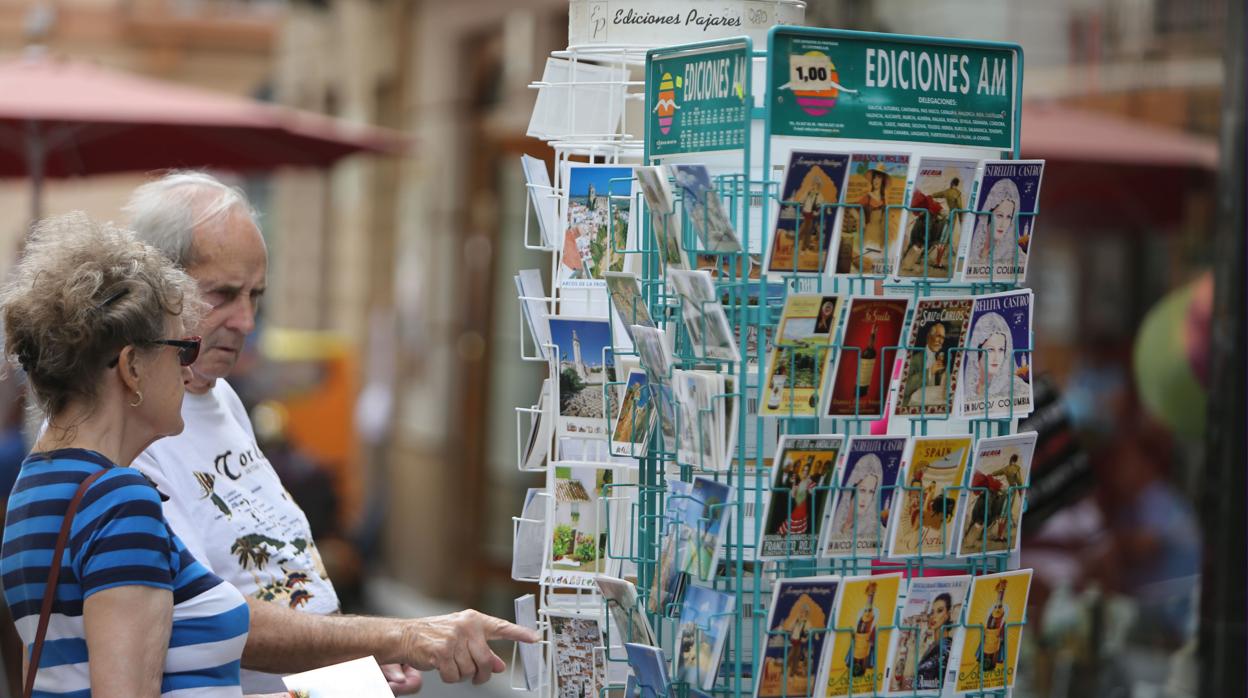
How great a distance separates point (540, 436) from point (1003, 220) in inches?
35.5

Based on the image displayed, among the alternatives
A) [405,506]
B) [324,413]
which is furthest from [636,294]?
[324,413]

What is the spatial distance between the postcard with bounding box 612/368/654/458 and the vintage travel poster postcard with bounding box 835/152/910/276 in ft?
1.34

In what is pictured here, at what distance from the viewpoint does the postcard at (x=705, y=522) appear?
89.0 inches

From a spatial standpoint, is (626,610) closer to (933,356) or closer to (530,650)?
(530,650)

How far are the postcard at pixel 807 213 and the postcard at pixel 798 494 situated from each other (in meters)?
0.24

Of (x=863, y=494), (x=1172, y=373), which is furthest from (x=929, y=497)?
(x=1172, y=373)

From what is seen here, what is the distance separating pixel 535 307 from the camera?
2797 millimetres

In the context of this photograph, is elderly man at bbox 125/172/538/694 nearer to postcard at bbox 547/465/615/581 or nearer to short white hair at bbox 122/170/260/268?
short white hair at bbox 122/170/260/268

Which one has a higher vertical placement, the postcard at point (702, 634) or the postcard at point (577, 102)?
the postcard at point (577, 102)

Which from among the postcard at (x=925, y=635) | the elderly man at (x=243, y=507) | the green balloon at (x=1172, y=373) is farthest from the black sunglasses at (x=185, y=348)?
the green balloon at (x=1172, y=373)

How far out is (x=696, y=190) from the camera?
2295 mm

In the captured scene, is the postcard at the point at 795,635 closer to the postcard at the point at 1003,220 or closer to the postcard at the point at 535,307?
the postcard at the point at 1003,220

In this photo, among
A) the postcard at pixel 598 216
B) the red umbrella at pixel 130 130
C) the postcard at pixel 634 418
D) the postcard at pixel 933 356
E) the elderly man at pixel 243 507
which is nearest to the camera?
the postcard at pixel 933 356

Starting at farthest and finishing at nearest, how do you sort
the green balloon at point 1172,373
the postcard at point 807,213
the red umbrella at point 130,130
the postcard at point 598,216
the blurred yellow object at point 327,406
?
the blurred yellow object at point 327,406 → the red umbrella at point 130,130 → the green balloon at point 1172,373 → the postcard at point 598,216 → the postcard at point 807,213
